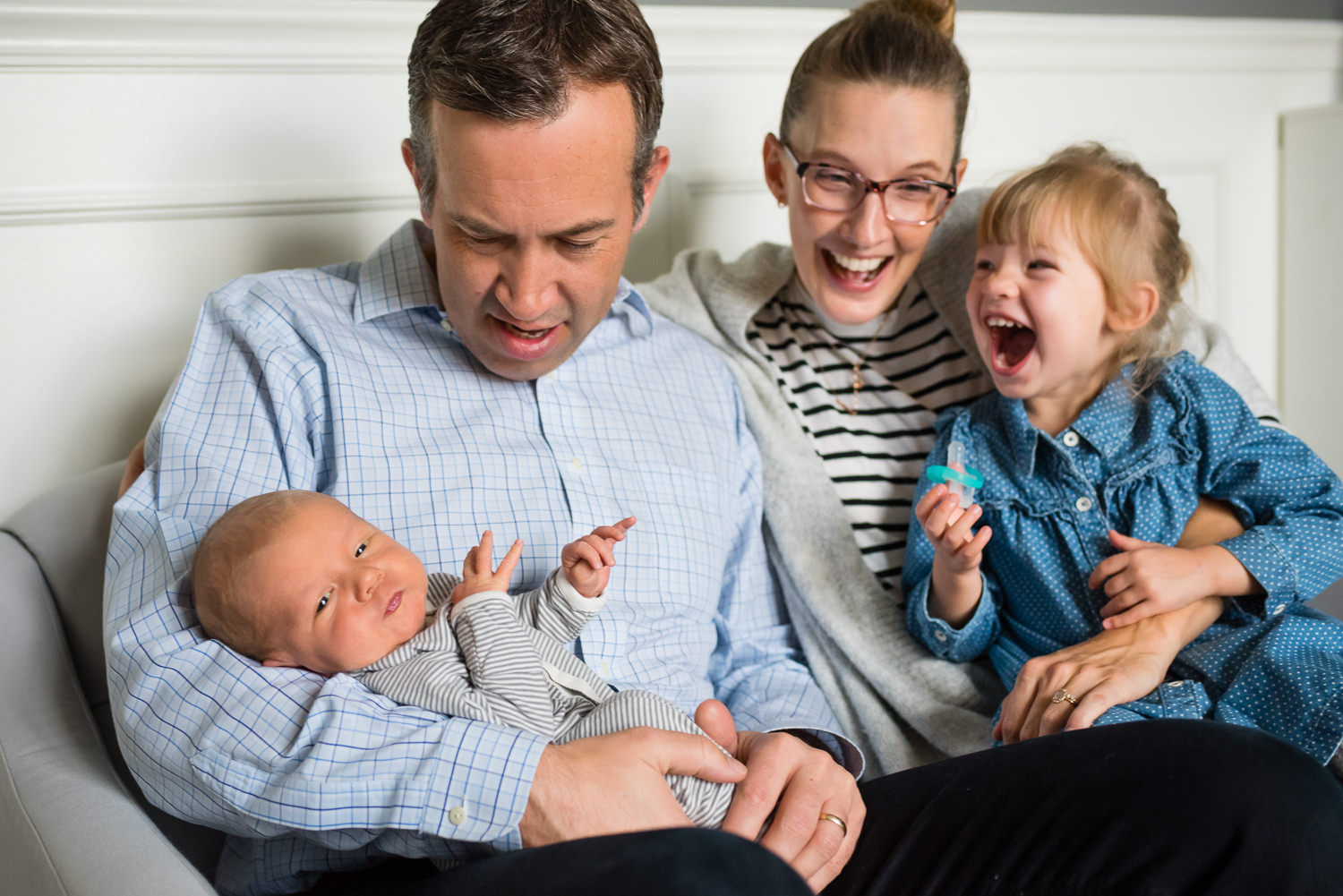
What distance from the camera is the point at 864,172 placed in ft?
5.02

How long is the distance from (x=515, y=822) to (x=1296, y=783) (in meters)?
0.71

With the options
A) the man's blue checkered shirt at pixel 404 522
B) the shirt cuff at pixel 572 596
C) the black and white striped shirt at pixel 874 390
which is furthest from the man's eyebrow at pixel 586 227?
the black and white striped shirt at pixel 874 390

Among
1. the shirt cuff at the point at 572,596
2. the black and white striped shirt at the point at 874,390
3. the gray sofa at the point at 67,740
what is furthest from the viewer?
the black and white striped shirt at the point at 874,390

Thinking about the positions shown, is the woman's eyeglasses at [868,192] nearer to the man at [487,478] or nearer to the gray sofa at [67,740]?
the man at [487,478]

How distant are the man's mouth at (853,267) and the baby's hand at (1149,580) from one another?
0.50m

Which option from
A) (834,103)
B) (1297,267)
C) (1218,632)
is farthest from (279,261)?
(1297,267)

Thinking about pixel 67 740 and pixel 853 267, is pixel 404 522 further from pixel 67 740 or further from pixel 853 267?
pixel 853 267

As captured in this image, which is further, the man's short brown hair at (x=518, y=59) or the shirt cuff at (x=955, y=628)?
the shirt cuff at (x=955, y=628)

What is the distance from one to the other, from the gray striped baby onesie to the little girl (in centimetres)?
46

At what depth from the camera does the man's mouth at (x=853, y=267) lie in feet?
5.20

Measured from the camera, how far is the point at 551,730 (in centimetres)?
115

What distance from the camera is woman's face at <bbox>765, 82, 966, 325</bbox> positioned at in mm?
1513

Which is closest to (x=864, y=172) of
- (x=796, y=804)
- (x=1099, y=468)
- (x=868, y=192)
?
(x=868, y=192)

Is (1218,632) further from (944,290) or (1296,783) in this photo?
(944,290)
